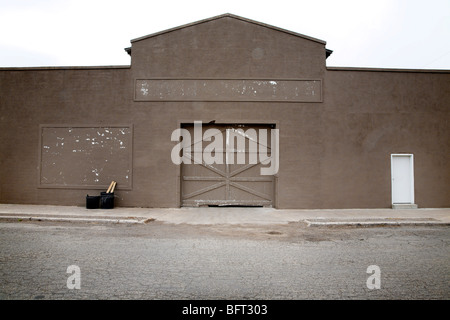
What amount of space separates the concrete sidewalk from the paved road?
43.4 inches

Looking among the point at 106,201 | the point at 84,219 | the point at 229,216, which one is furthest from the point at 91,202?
the point at 229,216

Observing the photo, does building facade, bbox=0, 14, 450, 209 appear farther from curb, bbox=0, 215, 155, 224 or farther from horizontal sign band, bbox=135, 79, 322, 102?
curb, bbox=0, 215, 155, 224

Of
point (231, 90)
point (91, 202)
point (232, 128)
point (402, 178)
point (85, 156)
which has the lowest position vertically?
point (91, 202)

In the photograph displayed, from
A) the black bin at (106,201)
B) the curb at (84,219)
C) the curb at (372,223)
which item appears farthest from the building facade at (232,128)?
the curb at (372,223)

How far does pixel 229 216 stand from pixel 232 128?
3960 millimetres

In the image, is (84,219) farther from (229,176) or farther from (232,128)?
(232,128)

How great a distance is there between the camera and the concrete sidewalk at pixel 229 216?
30.6 feet

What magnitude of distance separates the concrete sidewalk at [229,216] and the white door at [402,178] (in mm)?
788

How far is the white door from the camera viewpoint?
12477 mm

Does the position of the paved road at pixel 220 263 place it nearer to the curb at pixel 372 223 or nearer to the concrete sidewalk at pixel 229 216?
the curb at pixel 372 223

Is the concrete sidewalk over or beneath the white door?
beneath

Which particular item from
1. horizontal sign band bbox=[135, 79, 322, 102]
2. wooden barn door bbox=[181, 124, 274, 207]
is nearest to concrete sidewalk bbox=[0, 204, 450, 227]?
wooden barn door bbox=[181, 124, 274, 207]

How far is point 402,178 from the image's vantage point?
1255cm
